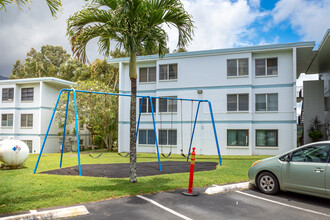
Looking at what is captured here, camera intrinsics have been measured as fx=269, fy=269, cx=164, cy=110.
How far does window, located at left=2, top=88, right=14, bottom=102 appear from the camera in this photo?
29656 millimetres

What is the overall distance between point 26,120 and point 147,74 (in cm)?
1506

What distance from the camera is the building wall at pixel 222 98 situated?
20609 millimetres

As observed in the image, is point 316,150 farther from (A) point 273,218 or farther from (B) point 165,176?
(B) point 165,176

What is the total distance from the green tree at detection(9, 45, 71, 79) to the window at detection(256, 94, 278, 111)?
111ft

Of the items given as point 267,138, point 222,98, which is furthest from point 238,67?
point 267,138

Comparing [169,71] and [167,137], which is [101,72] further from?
[167,137]

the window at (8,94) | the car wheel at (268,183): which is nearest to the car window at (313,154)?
the car wheel at (268,183)

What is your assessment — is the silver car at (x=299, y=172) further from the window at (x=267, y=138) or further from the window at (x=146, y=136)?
the window at (x=146, y=136)

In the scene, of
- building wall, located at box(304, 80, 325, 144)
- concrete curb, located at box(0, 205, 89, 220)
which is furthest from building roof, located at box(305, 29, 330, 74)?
concrete curb, located at box(0, 205, 89, 220)

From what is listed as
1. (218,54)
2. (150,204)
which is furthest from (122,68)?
(150,204)

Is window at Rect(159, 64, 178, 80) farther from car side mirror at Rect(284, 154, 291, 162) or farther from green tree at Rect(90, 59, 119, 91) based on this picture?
car side mirror at Rect(284, 154, 291, 162)

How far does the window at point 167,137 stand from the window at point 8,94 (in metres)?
17.9

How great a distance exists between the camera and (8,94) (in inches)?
1174

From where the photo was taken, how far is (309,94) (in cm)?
2548
